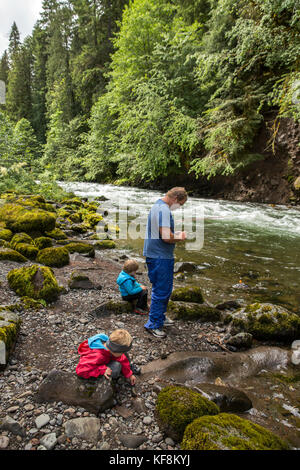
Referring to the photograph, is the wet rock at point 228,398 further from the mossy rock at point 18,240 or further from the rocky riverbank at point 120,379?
the mossy rock at point 18,240

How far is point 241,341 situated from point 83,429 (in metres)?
2.42

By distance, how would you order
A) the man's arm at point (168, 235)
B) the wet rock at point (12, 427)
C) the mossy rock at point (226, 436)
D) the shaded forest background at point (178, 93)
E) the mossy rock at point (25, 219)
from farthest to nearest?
the shaded forest background at point (178, 93)
the mossy rock at point (25, 219)
the man's arm at point (168, 235)
the wet rock at point (12, 427)
the mossy rock at point (226, 436)

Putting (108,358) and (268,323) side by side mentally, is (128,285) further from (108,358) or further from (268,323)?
(268,323)

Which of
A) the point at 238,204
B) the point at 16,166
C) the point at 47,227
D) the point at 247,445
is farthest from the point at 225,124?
the point at 247,445

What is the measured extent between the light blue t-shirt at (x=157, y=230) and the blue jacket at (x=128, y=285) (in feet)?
2.59

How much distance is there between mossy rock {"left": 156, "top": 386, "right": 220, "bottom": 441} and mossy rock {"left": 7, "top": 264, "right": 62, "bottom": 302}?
2.52 metres

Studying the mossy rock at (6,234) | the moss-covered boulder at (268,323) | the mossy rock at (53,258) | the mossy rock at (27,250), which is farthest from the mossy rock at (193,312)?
the mossy rock at (6,234)

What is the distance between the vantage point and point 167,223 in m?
3.46

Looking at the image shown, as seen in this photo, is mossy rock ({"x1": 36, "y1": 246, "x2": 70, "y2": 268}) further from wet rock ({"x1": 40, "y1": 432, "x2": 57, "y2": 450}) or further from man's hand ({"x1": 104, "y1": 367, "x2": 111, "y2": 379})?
wet rock ({"x1": 40, "y1": 432, "x2": 57, "y2": 450})

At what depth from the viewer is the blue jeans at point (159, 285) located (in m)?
3.64

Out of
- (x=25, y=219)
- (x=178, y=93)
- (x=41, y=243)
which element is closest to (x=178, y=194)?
(x=41, y=243)

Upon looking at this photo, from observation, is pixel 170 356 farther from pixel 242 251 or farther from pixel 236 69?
pixel 236 69

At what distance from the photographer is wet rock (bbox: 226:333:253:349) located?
3.62 m
